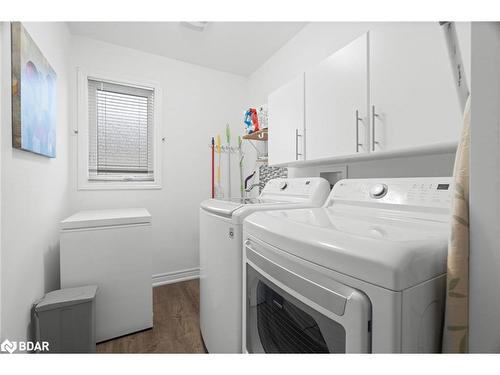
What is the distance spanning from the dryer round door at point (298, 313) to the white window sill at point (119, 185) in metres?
1.89

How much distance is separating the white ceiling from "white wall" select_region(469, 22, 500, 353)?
6.67ft

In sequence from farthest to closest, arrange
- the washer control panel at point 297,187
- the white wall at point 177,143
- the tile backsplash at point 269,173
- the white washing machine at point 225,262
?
the tile backsplash at point 269,173, the white wall at point 177,143, the washer control panel at point 297,187, the white washing machine at point 225,262

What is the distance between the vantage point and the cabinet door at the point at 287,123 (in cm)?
162

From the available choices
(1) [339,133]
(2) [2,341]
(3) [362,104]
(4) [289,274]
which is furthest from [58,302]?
(3) [362,104]

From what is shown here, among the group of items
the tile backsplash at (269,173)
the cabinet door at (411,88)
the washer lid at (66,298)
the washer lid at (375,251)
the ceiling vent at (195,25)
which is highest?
the ceiling vent at (195,25)

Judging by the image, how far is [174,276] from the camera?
2600 mm

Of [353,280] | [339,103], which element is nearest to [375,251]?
[353,280]

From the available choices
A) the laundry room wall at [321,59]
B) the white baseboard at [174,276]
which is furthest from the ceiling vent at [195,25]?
the white baseboard at [174,276]

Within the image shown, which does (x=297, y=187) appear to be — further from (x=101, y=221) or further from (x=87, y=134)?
(x=87, y=134)

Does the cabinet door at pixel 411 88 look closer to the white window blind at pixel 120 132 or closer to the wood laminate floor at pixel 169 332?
the wood laminate floor at pixel 169 332

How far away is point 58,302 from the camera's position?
4.20 ft

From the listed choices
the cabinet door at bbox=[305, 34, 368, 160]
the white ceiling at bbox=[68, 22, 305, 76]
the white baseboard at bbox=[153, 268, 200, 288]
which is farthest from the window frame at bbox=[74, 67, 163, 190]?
the cabinet door at bbox=[305, 34, 368, 160]

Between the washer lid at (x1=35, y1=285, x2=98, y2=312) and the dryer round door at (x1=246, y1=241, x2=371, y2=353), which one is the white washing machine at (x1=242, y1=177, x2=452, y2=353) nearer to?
the dryer round door at (x1=246, y1=241, x2=371, y2=353)
